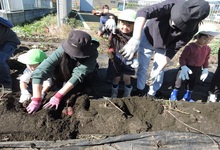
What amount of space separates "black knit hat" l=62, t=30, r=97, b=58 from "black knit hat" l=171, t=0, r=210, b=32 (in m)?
0.91

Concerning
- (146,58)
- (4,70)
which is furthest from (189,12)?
(4,70)

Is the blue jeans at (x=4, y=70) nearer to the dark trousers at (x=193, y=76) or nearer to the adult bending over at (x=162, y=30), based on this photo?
the adult bending over at (x=162, y=30)

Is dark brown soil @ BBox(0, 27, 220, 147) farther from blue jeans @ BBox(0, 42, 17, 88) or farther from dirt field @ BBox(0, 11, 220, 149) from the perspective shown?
blue jeans @ BBox(0, 42, 17, 88)

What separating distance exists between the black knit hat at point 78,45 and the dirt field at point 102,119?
51cm

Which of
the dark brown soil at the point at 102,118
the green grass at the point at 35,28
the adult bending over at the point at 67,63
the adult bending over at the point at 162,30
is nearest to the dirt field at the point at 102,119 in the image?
the dark brown soil at the point at 102,118

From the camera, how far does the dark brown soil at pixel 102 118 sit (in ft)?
5.32

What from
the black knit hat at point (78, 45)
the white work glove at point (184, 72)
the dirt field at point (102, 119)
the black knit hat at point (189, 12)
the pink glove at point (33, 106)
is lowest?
the dirt field at point (102, 119)

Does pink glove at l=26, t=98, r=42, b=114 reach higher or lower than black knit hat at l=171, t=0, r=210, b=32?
lower

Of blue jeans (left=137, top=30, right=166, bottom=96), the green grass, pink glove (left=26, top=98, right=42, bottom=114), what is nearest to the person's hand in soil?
pink glove (left=26, top=98, right=42, bottom=114)

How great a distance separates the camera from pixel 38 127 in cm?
163

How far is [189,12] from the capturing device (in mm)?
1687

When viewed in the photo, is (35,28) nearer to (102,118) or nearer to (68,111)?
(68,111)

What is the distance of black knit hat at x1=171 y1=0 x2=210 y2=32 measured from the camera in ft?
5.46

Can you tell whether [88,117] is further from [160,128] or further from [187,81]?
[187,81]
